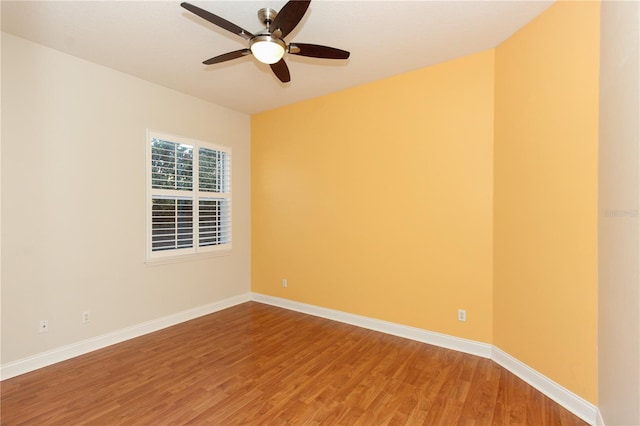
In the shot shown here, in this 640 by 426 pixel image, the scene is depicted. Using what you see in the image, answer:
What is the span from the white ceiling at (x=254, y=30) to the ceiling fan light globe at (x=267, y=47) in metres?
0.46

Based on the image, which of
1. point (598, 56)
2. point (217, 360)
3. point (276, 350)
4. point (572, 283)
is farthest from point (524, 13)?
point (217, 360)

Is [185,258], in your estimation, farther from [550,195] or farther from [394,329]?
[550,195]

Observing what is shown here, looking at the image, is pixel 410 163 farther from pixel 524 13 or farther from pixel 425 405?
pixel 425 405

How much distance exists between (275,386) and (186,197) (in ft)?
8.72

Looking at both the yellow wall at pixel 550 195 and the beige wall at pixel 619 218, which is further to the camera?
the yellow wall at pixel 550 195

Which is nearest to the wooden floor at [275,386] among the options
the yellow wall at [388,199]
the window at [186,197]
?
the yellow wall at [388,199]

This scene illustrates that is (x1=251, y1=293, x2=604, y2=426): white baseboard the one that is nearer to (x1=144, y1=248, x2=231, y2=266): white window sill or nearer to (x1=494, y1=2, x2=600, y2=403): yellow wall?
(x1=494, y1=2, x2=600, y2=403): yellow wall

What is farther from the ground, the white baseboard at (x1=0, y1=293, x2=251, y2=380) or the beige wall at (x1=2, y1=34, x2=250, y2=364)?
the beige wall at (x1=2, y1=34, x2=250, y2=364)

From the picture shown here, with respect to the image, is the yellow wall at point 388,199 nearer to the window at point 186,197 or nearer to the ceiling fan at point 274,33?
the window at point 186,197

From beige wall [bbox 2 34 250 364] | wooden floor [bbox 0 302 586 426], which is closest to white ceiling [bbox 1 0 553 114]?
beige wall [bbox 2 34 250 364]

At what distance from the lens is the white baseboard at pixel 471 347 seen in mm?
2059

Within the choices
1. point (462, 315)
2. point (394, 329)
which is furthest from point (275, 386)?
point (462, 315)

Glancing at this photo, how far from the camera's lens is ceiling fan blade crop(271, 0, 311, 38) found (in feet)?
5.41

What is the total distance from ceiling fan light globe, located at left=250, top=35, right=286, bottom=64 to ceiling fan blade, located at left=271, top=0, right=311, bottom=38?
0.16 ft
